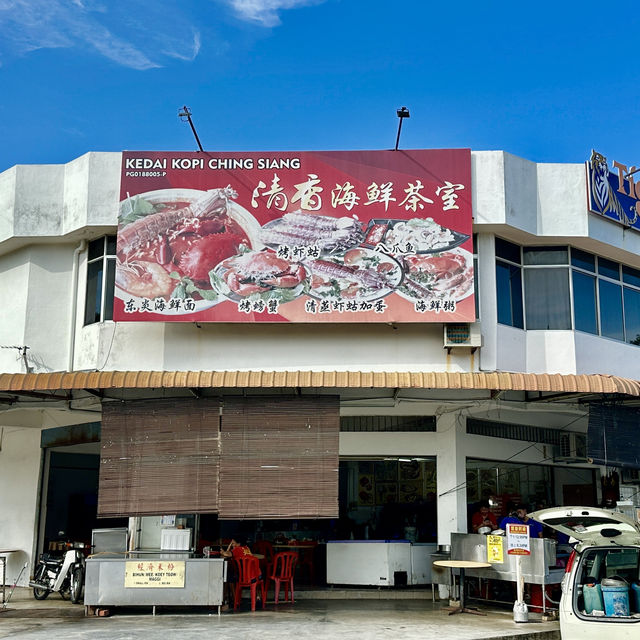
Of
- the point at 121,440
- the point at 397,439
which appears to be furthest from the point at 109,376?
the point at 397,439

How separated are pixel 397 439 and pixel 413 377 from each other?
3646 mm

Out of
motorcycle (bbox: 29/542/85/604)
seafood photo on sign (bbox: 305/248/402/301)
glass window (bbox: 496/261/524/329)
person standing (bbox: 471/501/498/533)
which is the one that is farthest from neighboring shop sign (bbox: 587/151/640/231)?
motorcycle (bbox: 29/542/85/604)

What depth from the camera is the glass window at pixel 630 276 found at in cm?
1845

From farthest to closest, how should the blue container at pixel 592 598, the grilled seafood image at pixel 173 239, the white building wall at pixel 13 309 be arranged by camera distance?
the white building wall at pixel 13 309 < the grilled seafood image at pixel 173 239 < the blue container at pixel 592 598

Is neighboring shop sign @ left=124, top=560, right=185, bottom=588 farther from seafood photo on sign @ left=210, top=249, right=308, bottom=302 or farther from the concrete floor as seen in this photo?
seafood photo on sign @ left=210, top=249, right=308, bottom=302

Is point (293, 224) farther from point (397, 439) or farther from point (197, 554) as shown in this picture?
point (197, 554)

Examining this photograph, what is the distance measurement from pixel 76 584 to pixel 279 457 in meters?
4.71

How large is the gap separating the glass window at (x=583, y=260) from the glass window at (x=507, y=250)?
1.16m

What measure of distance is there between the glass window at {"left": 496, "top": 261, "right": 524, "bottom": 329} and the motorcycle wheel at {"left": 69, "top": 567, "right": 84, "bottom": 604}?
9.16 meters

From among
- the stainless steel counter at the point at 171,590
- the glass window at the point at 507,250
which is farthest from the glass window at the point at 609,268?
the stainless steel counter at the point at 171,590

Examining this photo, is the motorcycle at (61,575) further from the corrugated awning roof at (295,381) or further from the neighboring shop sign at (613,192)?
the neighboring shop sign at (613,192)

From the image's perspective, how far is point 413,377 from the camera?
45.4 ft

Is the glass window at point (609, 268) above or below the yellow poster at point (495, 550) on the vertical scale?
above

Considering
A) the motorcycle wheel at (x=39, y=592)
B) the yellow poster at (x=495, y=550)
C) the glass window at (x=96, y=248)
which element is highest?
the glass window at (x=96, y=248)
